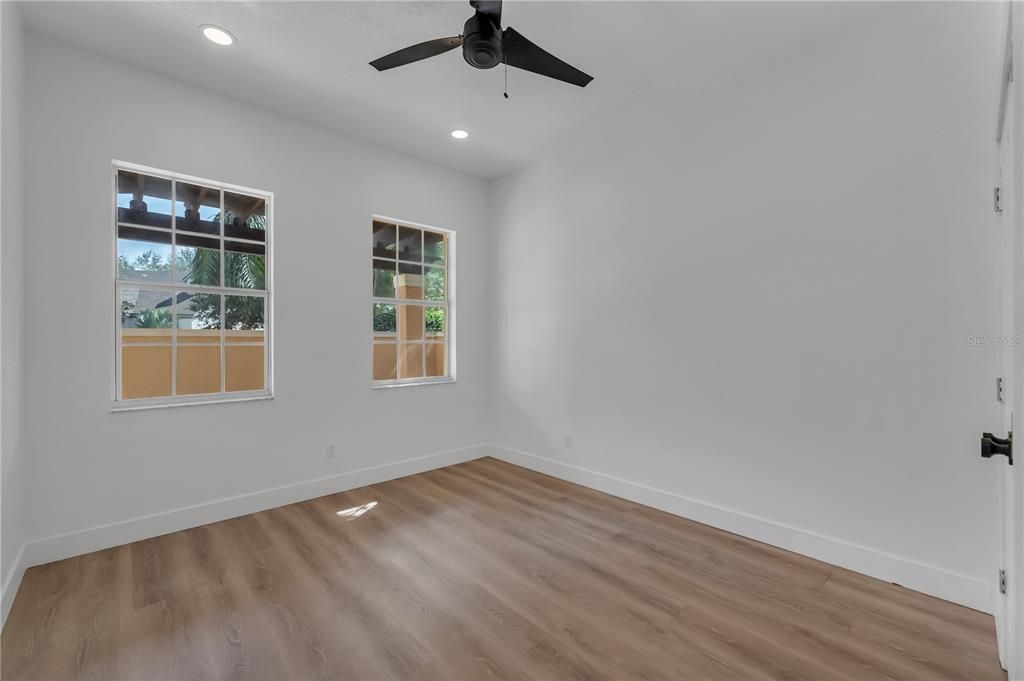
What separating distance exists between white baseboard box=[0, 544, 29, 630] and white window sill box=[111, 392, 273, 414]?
851mm

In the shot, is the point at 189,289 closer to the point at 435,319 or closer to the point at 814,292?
the point at 435,319

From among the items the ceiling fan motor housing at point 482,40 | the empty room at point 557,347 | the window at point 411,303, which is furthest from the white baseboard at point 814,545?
the ceiling fan motor housing at point 482,40

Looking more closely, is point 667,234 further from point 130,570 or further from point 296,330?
point 130,570

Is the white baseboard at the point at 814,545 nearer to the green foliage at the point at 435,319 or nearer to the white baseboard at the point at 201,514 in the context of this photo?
the white baseboard at the point at 201,514

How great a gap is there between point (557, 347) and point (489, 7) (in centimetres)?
285

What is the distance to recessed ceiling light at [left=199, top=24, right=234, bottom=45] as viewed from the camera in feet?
8.53

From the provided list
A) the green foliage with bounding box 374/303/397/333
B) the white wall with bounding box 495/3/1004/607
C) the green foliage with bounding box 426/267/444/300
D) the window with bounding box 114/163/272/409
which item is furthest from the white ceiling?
the green foliage with bounding box 374/303/397/333

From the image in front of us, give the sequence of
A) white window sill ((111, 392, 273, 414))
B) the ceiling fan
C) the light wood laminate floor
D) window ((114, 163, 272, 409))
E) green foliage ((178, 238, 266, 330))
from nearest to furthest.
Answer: the light wood laminate floor → the ceiling fan → white window sill ((111, 392, 273, 414)) → window ((114, 163, 272, 409)) → green foliage ((178, 238, 266, 330))

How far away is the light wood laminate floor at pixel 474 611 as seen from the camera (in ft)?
6.00

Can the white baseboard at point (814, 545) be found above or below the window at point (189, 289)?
below

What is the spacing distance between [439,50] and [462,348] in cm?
307

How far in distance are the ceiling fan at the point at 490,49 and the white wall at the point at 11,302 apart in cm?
185

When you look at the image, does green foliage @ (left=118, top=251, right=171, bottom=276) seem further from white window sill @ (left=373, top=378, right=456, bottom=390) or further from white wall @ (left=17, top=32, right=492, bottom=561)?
white window sill @ (left=373, top=378, right=456, bottom=390)

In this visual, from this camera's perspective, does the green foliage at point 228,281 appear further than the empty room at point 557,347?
Yes
